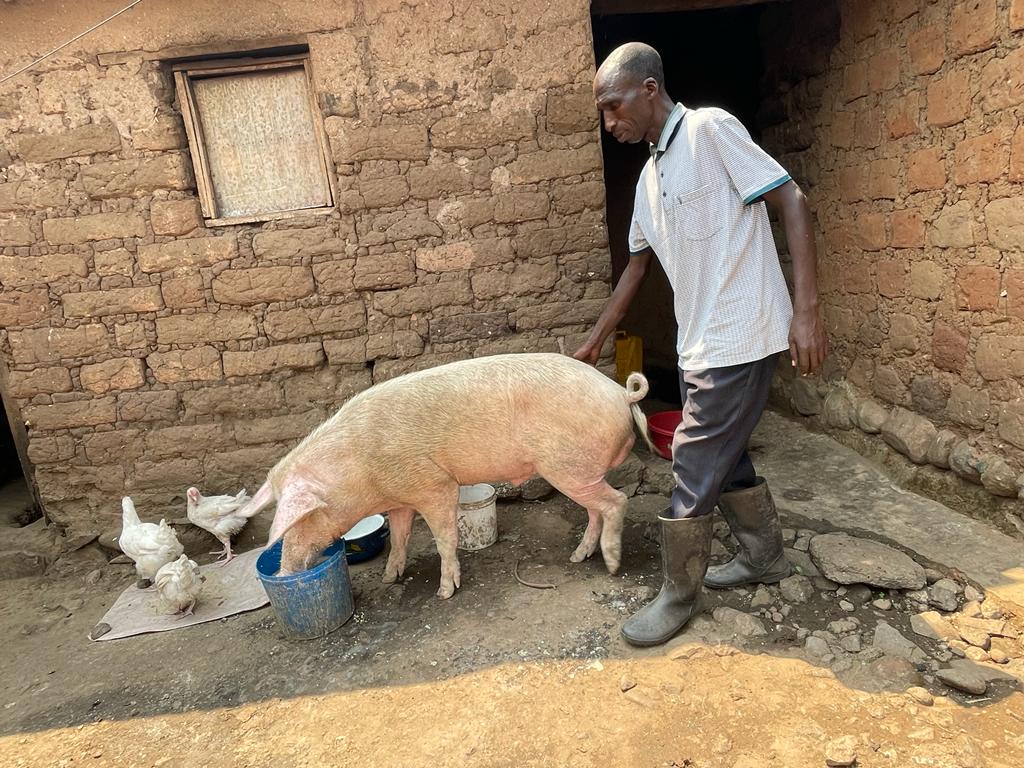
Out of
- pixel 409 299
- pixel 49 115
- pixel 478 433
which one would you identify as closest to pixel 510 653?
pixel 478 433

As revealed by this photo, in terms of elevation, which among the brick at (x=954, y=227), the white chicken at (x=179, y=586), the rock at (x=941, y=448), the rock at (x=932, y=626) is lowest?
the rock at (x=932, y=626)

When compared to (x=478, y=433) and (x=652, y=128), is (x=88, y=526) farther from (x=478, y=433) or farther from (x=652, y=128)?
(x=652, y=128)

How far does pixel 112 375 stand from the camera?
4.01 m

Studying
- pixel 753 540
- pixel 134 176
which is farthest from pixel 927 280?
pixel 134 176

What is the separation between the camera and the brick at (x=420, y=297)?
4031mm

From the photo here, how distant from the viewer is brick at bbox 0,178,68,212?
12.2 ft

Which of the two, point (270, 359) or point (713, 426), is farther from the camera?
point (270, 359)

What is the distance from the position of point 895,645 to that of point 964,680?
0.88 ft

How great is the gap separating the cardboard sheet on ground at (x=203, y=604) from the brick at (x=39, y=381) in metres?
1.39

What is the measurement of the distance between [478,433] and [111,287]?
2.63 metres

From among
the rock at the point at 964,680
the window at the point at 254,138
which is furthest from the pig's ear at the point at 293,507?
the rock at the point at 964,680

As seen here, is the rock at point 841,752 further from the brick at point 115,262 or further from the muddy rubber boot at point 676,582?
the brick at point 115,262

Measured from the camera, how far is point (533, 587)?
10.7ft

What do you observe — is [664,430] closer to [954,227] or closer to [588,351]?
[588,351]
